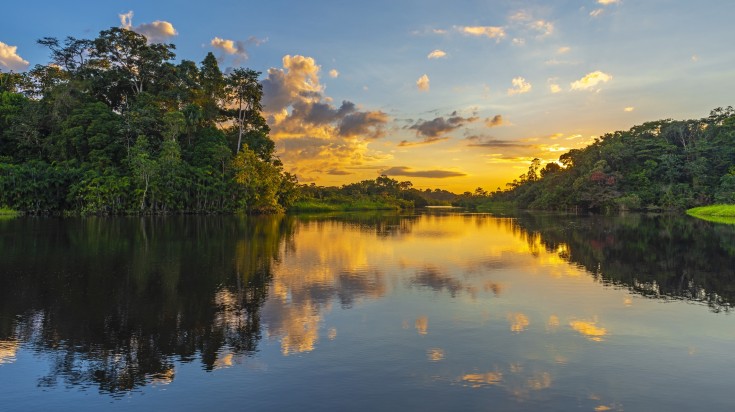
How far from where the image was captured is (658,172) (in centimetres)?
8069

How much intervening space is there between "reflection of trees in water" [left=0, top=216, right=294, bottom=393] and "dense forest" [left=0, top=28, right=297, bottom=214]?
38.6 meters

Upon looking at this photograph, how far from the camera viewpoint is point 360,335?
9.96m

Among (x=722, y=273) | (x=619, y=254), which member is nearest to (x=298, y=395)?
(x=722, y=273)

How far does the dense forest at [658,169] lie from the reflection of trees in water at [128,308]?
75893mm

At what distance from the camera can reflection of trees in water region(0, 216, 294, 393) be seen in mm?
8250

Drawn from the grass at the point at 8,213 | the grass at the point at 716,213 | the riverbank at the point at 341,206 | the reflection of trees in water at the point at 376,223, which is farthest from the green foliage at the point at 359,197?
the grass at the point at 716,213

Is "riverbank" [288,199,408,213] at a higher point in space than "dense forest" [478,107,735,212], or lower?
lower

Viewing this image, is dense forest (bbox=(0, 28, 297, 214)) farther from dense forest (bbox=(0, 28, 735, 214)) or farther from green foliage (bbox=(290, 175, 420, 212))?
green foliage (bbox=(290, 175, 420, 212))

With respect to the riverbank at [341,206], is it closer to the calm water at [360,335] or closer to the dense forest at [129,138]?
the dense forest at [129,138]

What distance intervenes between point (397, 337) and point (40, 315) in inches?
337

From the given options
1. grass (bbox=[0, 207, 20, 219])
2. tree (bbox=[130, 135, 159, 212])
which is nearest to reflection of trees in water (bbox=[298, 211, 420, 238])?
tree (bbox=[130, 135, 159, 212])

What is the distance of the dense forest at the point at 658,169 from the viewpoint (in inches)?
2945

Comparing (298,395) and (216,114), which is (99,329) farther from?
(216,114)

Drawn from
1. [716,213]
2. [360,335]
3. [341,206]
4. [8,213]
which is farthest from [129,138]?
[716,213]
